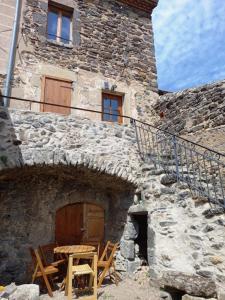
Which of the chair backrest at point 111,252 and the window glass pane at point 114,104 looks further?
the window glass pane at point 114,104

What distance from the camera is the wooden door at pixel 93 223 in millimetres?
7148

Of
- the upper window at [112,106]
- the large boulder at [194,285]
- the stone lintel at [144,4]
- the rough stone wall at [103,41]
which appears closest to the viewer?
the large boulder at [194,285]

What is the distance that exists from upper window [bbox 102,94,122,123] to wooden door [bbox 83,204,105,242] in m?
2.69

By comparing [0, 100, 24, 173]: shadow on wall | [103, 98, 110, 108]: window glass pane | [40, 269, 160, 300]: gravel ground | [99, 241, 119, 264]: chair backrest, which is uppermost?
[103, 98, 110, 108]: window glass pane

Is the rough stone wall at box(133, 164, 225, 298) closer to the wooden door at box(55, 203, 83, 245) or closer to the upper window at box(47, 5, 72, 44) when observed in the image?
the wooden door at box(55, 203, 83, 245)

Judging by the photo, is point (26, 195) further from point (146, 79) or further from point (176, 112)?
point (146, 79)

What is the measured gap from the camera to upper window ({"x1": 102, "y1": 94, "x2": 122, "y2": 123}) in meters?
8.27

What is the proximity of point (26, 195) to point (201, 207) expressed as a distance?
13.2 feet

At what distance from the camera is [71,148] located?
18.8 ft

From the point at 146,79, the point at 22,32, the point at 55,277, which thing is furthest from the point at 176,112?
the point at 55,277

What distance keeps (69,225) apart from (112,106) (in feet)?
12.2

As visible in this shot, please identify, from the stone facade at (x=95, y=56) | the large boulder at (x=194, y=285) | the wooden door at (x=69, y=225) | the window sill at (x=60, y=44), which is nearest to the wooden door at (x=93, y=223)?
the wooden door at (x=69, y=225)

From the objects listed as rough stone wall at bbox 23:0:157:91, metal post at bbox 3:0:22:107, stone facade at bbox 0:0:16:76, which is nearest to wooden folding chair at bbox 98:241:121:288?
metal post at bbox 3:0:22:107

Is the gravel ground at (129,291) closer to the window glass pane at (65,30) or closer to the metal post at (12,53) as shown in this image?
the metal post at (12,53)
